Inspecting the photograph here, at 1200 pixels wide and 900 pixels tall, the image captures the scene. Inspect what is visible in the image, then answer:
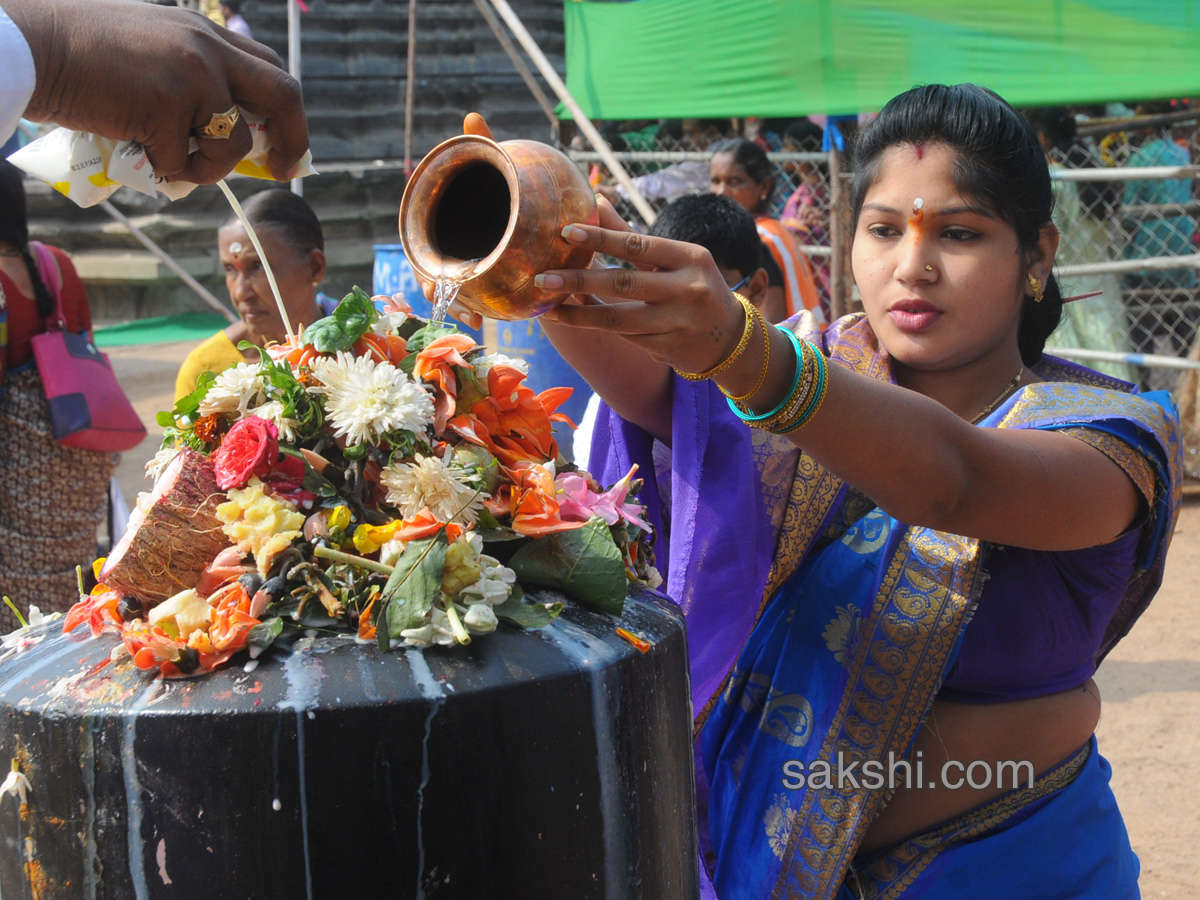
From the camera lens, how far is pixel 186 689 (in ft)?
3.91

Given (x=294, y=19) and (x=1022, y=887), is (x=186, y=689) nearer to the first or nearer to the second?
(x=1022, y=887)

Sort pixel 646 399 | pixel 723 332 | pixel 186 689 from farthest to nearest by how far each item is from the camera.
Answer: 1. pixel 646 399
2. pixel 723 332
3. pixel 186 689

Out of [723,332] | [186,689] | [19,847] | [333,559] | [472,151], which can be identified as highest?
[472,151]

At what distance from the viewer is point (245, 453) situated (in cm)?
133

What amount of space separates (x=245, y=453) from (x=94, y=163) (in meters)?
0.48

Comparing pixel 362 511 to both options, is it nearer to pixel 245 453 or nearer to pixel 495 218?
pixel 245 453

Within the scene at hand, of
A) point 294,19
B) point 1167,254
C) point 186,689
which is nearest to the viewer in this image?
point 186,689

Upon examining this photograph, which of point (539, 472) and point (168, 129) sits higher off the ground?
point (168, 129)

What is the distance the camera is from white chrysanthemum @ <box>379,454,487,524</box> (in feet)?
4.30

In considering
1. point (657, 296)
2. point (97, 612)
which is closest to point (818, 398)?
point (657, 296)

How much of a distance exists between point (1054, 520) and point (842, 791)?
55cm

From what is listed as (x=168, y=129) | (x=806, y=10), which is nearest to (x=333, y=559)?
(x=168, y=129)

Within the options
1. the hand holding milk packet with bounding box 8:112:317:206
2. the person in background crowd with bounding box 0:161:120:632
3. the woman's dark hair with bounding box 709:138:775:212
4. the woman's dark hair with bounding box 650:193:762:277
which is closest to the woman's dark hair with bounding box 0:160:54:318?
the person in background crowd with bounding box 0:161:120:632

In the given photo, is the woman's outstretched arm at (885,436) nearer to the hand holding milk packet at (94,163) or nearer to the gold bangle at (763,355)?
the gold bangle at (763,355)
